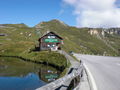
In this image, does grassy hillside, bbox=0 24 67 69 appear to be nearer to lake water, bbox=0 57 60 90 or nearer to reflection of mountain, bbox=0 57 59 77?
reflection of mountain, bbox=0 57 59 77

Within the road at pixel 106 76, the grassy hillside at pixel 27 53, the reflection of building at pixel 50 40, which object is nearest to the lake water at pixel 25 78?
the grassy hillside at pixel 27 53

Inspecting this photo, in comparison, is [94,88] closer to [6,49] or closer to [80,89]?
[80,89]

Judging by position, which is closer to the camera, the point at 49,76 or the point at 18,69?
the point at 49,76

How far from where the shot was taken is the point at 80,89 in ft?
34.9

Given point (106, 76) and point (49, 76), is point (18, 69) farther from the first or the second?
point (106, 76)

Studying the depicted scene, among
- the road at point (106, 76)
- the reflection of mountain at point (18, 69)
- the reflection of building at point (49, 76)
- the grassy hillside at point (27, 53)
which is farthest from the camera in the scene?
the grassy hillside at point (27, 53)

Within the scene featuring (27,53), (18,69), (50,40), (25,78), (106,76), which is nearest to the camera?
(106,76)

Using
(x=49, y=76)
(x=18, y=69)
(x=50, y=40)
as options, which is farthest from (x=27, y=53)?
(x=49, y=76)

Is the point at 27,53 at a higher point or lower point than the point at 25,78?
higher

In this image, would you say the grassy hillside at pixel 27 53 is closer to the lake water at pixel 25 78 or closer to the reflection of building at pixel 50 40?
the lake water at pixel 25 78

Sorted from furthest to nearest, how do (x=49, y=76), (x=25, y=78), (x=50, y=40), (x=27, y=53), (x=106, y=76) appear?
(x=27, y=53), (x=50, y=40), (x=49, y=76), (x=25, y=78), (x=106, y=76)

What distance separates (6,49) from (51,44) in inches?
1164

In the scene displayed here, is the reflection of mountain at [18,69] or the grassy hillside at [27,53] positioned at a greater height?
the grassy hillside at [27,53]

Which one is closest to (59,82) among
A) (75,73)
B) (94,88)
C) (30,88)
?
(94,88)
